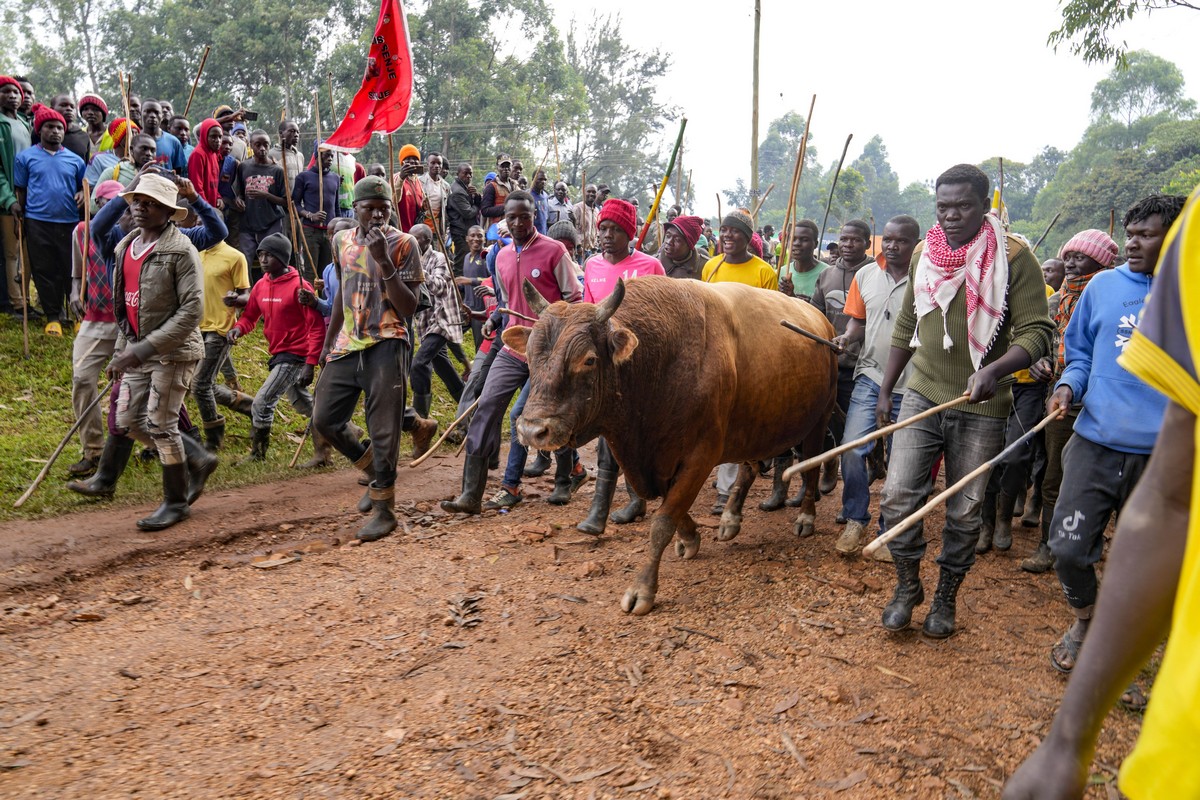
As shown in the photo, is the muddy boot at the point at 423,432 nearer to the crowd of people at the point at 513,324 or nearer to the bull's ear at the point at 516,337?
the crowd of people at the point at 513,324

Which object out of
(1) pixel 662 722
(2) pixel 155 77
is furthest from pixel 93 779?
(2) pixel 155 77

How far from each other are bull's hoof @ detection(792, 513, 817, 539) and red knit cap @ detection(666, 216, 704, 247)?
9.34 feet

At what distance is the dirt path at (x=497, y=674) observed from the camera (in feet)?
11.5

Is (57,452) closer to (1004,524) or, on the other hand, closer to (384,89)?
(384,89)

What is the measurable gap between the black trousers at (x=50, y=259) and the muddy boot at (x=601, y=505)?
7.81 metres

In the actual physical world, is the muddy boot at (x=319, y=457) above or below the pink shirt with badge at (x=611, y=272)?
below

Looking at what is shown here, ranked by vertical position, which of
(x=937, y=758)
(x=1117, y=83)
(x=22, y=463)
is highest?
(x=1117, y=83)

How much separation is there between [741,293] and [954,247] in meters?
1.85

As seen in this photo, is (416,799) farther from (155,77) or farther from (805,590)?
(155,77)

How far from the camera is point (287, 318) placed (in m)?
8.74

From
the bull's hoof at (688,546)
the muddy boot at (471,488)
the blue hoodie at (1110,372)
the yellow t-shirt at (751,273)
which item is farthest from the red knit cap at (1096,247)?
the muddy boot at (471,488)

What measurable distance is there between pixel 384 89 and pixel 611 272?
335cm

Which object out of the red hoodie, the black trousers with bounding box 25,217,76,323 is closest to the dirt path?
the red hoodie

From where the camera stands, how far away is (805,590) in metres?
5.50
